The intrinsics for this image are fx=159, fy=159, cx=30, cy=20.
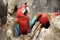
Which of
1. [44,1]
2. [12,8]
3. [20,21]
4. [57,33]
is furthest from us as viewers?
[12,8]

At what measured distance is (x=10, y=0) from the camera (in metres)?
2.14

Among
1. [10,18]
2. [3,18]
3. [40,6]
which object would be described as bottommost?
[10,18]

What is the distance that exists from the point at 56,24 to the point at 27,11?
92 centimetres

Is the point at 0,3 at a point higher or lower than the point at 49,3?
higher

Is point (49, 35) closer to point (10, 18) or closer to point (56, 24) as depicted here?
point (56, 24)

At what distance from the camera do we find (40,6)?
78.2 inches

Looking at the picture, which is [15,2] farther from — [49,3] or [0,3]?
[0,3]

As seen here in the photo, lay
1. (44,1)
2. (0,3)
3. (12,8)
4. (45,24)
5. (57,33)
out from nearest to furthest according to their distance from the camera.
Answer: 1. (0,3)
2. (57,33)
3. (45,24)
4. (44,1)
5. (12,8)

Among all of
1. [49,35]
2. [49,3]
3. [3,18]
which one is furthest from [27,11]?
[3,18]

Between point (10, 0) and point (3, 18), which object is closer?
point (3, 18)

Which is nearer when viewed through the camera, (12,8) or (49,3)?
(49,3)

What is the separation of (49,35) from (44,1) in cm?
95

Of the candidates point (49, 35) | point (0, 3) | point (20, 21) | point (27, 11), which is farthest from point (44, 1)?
point (0, 3)

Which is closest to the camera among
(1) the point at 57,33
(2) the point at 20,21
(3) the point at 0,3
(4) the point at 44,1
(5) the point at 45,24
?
(3) the point at 0,3
